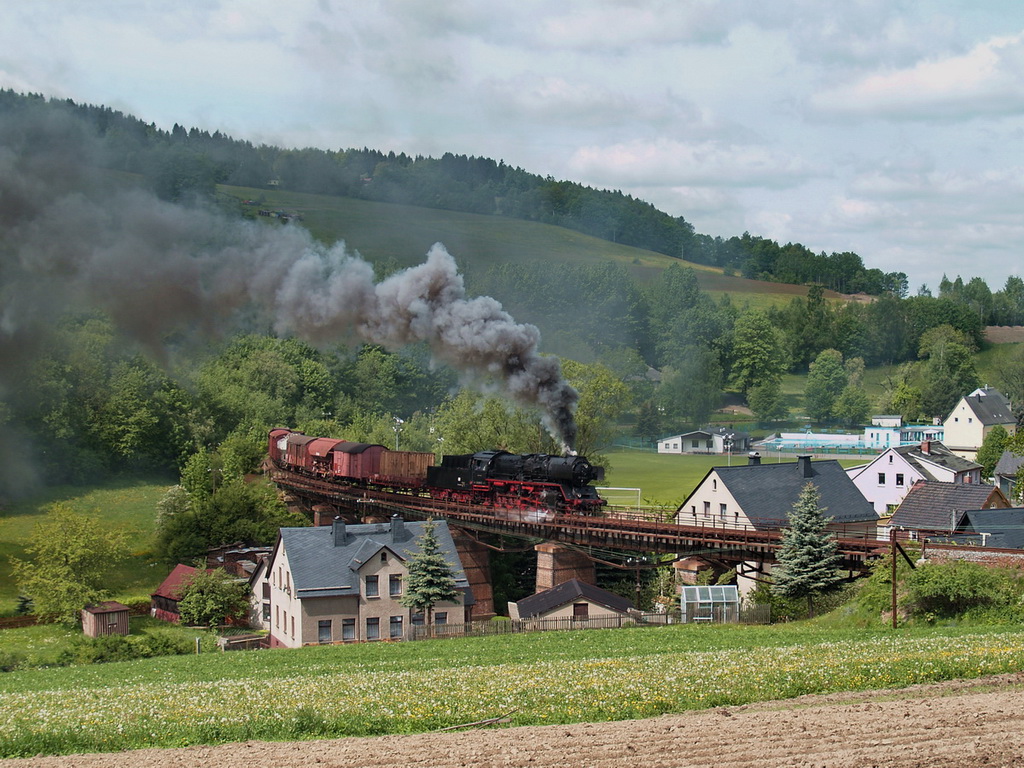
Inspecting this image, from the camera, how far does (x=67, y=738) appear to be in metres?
21.3

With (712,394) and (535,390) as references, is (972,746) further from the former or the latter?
(712,394)

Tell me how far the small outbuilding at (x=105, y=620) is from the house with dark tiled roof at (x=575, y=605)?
2070 cm

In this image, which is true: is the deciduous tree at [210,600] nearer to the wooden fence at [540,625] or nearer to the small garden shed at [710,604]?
the wooden fence at [540,625]

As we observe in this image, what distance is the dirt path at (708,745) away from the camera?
733 inches

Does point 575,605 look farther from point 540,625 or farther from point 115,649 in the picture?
point 115,649

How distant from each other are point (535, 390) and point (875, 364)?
14331cm

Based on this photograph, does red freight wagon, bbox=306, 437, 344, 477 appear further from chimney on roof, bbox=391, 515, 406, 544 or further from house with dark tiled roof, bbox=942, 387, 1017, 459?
house with dark tiled roof, bbox=942, 387, 1017, 459

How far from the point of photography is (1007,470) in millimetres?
93438

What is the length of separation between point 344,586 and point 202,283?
1696cm

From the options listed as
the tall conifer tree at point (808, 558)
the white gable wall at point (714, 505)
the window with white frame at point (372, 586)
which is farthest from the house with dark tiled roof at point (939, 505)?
the window with white frame at point (372, 586)

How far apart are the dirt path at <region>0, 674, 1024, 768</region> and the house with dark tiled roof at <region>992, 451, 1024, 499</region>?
75.7m

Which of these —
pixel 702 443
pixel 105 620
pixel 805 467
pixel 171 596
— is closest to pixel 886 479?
pixel 805 467

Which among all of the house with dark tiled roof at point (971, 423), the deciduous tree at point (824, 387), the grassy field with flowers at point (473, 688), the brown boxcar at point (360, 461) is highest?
the deciduous tree at point (824, 387)

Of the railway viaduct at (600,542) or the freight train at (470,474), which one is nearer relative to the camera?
the railway viaduct at (600,542)
